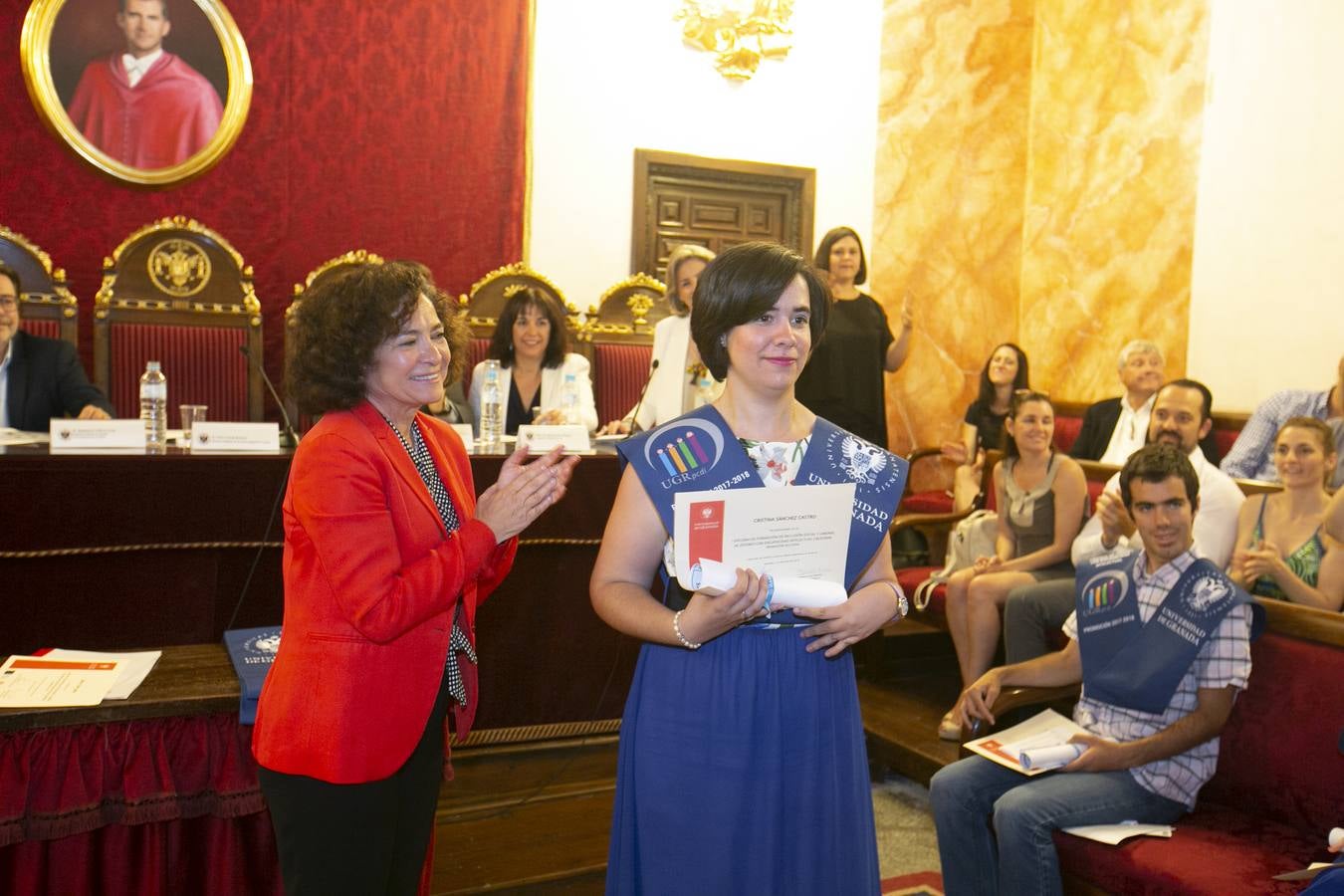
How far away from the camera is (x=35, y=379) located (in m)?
3.99

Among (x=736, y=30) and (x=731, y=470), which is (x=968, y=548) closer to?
(x=731, y=470)

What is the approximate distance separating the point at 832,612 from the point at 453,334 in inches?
32.5

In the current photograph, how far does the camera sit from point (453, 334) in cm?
197

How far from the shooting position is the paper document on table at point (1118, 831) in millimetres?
2361

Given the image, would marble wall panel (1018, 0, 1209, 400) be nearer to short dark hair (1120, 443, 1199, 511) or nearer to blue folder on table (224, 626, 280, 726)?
short dark hair (1120, 443, 1199, 511)

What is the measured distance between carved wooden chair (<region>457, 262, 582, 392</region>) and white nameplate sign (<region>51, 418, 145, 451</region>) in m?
2.11

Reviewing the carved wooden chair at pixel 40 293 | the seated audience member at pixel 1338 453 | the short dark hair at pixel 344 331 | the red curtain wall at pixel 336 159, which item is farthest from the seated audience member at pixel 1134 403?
the carved wooden chair at pixel 40 293

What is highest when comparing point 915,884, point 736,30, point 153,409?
point 736,30

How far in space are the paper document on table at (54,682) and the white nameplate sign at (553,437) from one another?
158cm

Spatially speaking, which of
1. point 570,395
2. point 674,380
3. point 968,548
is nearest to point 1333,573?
point 968,548

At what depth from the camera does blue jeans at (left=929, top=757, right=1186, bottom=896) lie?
242 cm

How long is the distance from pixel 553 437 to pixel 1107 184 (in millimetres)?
4407

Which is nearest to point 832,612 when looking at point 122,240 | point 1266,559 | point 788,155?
point 1266,559

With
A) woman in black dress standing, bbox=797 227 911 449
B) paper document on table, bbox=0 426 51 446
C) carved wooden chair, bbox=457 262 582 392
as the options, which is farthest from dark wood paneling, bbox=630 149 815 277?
paper document on table, bbox=0 426 51 446
